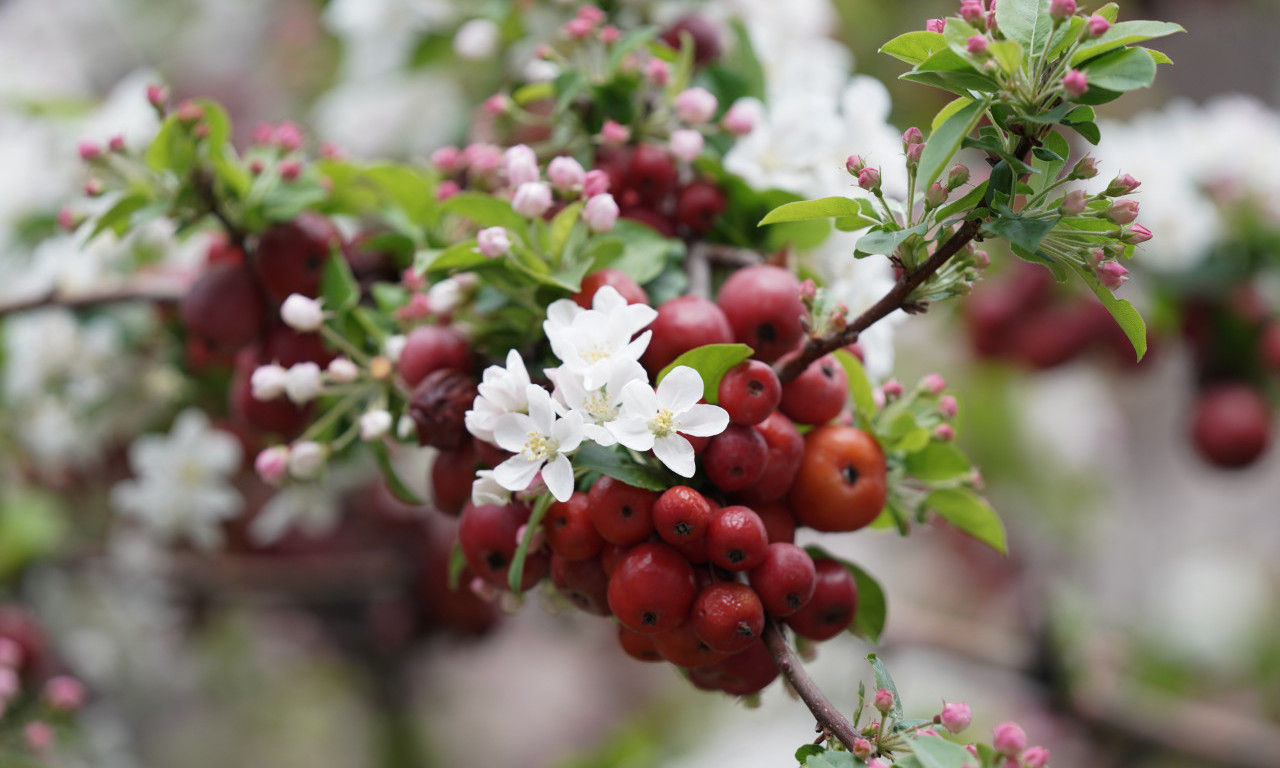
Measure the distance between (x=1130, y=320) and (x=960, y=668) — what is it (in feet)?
5.19

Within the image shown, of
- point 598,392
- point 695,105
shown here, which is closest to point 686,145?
point 695,105

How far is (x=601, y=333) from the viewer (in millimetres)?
555

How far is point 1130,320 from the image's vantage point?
51 cm

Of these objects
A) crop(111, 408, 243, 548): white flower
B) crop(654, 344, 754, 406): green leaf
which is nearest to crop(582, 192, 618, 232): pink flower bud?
crop(654, 344, 754, 406): green leaf

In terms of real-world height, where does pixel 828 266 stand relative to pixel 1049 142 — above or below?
below

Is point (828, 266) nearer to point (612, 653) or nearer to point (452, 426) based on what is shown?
point (452, 426)

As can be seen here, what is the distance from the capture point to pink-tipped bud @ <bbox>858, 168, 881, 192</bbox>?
50 cm

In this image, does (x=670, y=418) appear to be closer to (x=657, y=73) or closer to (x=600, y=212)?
(x=600, y=212)

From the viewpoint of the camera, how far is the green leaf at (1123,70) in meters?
0.45

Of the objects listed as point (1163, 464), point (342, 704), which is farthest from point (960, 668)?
point (342, 704)

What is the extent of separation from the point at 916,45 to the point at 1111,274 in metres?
0.15

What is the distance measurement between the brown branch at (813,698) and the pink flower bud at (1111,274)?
252 mm

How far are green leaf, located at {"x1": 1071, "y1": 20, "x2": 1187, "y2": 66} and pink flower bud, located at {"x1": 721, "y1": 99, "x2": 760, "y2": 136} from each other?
324 millimetres

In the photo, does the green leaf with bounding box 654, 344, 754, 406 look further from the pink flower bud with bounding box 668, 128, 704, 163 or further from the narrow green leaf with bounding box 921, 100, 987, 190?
the pink flower bud with bounding box 668, 128, 704, 163
